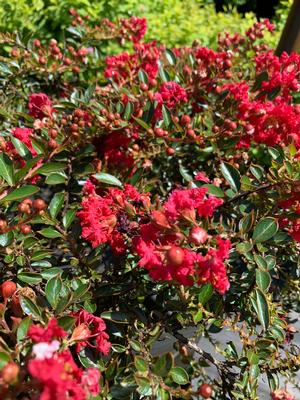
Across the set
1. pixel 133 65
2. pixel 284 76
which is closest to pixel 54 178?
pixel 133 65

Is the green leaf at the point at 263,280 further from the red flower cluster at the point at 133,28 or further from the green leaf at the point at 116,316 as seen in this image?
the red flower cluster at the point at 133,28

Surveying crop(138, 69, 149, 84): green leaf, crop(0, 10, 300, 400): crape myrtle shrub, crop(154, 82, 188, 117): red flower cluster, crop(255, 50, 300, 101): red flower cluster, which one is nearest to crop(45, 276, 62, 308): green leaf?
crop(0, 10, 300, 400): crape myrtle shrub

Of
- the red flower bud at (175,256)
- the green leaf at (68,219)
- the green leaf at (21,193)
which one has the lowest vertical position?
the green leaf at (68,219)

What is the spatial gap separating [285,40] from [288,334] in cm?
116

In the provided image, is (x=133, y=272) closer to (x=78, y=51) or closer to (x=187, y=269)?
(x=187, y=269)

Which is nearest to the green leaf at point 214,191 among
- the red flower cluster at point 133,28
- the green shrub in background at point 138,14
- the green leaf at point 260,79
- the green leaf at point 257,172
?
the green leaf at point 257,172

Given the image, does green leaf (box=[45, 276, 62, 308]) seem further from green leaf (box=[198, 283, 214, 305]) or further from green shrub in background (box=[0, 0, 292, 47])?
green shrub in background (box=[0, 0, 292, 47])

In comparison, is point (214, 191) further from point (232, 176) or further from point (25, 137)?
point (25, 137)

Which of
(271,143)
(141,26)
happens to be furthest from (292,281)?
(141,26)

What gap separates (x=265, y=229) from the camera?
3.03 ft

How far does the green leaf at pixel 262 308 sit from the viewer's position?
34.7 inches

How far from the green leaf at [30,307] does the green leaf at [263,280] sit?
41 centimetres

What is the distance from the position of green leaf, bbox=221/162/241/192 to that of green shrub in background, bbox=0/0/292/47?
4.25 feet

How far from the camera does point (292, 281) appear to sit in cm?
137
